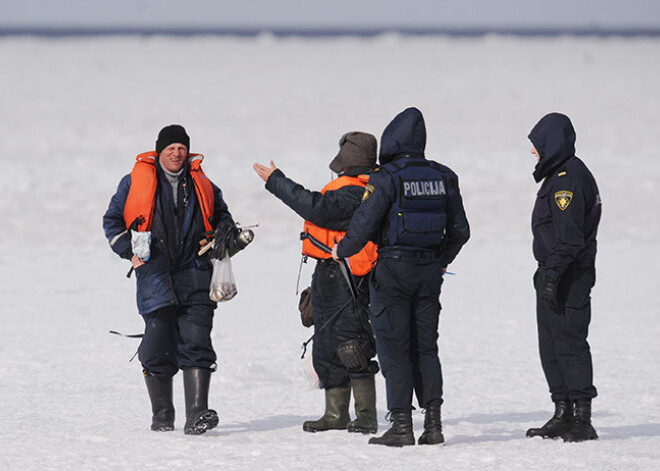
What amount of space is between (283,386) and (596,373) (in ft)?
7.85

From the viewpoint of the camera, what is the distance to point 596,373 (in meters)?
7.77

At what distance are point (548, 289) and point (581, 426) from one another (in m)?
0.78

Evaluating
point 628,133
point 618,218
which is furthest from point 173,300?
point 628,133

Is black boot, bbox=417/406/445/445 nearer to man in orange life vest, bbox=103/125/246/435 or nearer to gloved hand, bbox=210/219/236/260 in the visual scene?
man in orange life vest, bbox=103/125/246/435

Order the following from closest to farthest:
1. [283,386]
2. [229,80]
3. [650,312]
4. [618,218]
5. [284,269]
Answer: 1. [283,386]
2. [650,312]
3. [284,269]
4. [618,218]
5. [229,80]

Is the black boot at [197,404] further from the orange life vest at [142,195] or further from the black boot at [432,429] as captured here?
the black boot at [432,429]

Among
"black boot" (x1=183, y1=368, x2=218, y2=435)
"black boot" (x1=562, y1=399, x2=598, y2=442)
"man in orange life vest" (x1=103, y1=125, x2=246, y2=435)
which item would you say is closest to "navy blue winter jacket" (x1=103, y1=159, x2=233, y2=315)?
"man in orange life vest" (x1=103, y1=125, x2=246, y2=435)

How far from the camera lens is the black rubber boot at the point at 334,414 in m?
5.84

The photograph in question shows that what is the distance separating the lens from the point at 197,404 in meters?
5.73

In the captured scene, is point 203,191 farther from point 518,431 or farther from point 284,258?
point 284,258

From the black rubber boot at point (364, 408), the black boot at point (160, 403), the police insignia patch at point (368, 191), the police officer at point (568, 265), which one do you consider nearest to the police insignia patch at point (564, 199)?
the police officer at point (568, 265)

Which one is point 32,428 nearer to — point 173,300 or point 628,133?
point 173,300

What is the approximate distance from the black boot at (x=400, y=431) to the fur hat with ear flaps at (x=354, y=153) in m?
1.39

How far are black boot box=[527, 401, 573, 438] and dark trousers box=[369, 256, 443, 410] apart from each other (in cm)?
65
